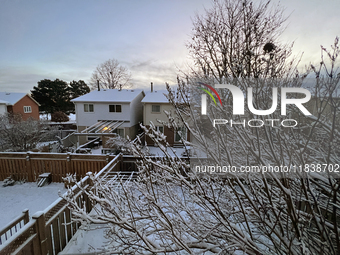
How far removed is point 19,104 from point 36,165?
18.8 m

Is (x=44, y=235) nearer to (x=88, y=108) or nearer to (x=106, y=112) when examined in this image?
(x=106, y=112)

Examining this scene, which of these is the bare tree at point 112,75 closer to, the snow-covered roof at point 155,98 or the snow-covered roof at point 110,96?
the snow-covered roof at point 110,96

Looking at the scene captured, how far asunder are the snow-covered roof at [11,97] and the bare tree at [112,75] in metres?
9.28

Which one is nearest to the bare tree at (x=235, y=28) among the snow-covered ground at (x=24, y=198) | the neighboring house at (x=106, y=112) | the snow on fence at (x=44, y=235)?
→ the snow on fence at (x=44, y=235)

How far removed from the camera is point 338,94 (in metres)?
1.71

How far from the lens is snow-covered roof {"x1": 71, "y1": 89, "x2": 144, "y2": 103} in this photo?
1471cm

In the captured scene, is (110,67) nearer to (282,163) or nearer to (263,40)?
(263,40)

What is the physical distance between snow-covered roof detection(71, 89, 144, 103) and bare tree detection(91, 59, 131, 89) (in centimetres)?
891

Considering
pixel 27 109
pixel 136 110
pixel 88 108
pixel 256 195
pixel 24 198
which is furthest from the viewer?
pixel 27 109

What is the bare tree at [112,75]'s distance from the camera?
2428cm

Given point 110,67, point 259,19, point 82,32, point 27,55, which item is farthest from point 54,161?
point 110,67

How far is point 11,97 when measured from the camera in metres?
20.0

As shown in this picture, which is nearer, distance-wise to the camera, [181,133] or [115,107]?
[181,133]

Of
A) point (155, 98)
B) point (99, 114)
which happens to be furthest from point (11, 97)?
point (155, 98)
